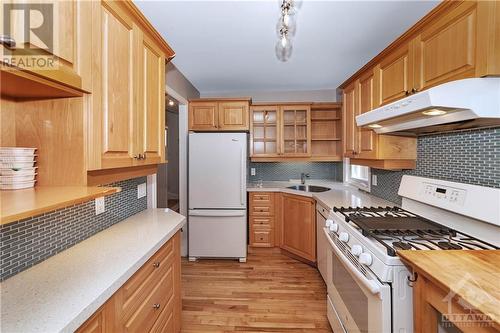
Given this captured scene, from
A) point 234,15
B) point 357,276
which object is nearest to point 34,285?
point 357,276

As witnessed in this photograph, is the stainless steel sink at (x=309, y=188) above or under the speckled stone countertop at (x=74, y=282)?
above

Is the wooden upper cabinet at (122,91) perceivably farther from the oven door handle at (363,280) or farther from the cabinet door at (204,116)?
Result: the cabinet door at (204,116)

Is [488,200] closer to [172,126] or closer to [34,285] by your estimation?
[34,285]

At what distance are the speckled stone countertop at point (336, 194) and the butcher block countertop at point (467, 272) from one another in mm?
1158

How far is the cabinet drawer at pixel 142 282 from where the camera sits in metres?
1.02

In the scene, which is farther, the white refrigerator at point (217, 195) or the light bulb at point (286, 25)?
the white refrigerator at point (217, 195)

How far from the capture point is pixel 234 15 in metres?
1.79

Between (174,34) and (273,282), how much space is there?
265 cm

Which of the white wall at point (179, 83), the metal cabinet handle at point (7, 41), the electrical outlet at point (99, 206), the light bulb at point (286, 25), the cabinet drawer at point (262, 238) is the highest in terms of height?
the white wall at point (179, 83)

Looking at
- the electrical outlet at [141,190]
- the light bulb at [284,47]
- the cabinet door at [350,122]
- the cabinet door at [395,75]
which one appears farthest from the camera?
the cabinet door at [350,122]

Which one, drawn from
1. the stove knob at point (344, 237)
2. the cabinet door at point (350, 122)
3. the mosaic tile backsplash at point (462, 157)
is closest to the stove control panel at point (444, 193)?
the mosaic tile backsplash at point (462, 157)

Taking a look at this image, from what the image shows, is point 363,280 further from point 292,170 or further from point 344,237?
point 292,170

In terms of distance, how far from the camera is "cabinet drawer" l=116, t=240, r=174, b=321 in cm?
102

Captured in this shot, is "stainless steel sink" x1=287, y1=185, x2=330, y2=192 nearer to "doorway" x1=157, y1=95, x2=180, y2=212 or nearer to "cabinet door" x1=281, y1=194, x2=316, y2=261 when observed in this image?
"cabinet door" x1=281, y1=194, x2=316, y2=261
